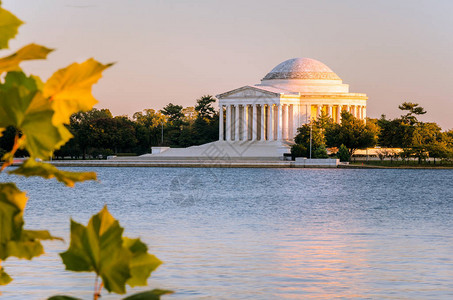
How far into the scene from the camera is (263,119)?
144 metres

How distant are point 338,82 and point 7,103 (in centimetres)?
15393

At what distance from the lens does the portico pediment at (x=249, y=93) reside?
14198 cm

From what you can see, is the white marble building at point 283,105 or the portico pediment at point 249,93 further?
the white marble building at point 283,105

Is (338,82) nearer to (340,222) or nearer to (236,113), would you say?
(236,113)

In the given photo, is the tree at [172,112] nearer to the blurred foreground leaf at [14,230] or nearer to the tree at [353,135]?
the tree at [353,135]

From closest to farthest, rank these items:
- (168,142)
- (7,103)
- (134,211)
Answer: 1. (7,103)
2. (134,211)
3. (168,142)

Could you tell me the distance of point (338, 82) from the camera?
15388 centimetres

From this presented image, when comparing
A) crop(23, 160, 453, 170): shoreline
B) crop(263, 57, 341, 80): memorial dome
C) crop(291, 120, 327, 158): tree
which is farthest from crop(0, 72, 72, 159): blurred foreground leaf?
crop(263, 57, 341, 80): memorial dome

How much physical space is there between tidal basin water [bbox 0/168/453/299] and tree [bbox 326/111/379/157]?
59003 millimetres

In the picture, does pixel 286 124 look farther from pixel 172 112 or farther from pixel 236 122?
pixel 172 112

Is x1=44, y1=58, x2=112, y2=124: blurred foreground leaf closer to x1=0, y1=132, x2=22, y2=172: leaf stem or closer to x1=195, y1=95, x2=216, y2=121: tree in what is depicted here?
x1=0, y1=132, x2=22, y2=172: leaf stem

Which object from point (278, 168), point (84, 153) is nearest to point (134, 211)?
point (278, 168)

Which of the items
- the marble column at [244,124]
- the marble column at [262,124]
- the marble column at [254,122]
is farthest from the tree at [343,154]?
the marble column at [244,124]

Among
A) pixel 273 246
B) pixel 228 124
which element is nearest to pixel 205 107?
pixel 228 124
